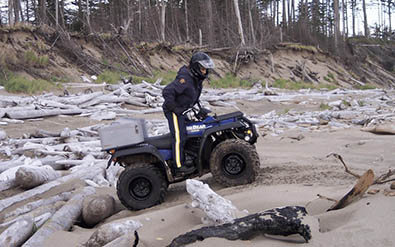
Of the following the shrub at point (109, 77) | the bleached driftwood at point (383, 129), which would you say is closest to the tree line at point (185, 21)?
the shrub at point (109, 77)

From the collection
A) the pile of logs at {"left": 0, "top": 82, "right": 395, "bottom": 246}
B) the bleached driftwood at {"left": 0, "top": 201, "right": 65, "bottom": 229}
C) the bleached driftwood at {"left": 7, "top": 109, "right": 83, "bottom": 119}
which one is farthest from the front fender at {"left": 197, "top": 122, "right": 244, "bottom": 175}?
the bleached driftwood at {"left": 7, "top": 109, "right": 83, "bottom": 119}

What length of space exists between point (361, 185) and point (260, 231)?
107cm

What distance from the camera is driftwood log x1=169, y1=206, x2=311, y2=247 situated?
10.1ft

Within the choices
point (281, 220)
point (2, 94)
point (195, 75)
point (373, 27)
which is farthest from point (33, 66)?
point (373, 27)

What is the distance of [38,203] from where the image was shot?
17.8 ft

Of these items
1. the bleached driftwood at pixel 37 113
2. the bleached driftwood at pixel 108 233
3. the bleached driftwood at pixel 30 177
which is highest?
the bleached driftwood at pixel 37 113

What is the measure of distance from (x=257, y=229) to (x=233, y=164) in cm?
211

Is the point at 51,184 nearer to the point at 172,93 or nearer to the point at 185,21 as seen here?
the point at 172,93

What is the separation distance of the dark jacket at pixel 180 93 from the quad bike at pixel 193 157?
121mm

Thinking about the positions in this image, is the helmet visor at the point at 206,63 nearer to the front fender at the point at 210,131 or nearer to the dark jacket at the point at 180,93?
the dark jacket at the point at 180,93

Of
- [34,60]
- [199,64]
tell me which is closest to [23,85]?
[34,60]

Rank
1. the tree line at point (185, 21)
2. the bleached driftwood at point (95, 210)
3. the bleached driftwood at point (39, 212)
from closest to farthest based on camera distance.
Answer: the bleached driftwood at point (39, 212), the bleached driftwood at point (95, 210), the tree line at point (185, 21)

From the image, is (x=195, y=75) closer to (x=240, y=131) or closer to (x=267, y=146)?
(x=240, y=131)

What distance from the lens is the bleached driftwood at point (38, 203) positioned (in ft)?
16.8
